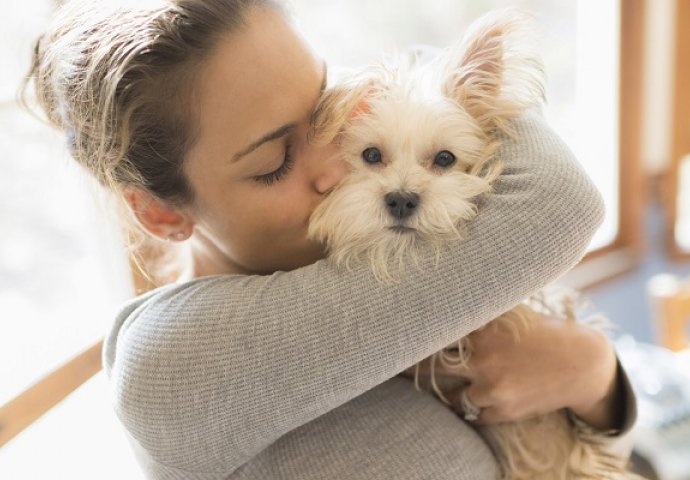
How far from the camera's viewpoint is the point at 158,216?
1.13 meters

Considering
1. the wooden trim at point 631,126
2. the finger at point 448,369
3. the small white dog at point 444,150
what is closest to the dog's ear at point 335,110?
the small white dog at point 444,150

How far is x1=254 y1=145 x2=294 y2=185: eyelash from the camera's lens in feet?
3.44

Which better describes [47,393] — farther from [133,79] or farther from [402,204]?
[402,204]

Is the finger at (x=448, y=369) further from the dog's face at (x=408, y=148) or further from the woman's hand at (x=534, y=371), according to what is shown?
the dog's face at (x=408, y=148)

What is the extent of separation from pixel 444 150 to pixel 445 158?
15 mm

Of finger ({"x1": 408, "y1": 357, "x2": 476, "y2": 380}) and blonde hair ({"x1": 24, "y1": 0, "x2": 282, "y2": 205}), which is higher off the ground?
blonde hair ({"x1": 24, "y1": 0, "x2": 282, "y2": 205})

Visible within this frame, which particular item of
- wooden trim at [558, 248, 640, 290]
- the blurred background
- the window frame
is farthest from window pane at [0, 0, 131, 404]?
wooden trim at [558, 248, 640, 290]

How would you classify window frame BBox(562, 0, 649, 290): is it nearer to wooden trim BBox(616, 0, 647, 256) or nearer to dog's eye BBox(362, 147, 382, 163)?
wooden trim BBox(616, 0, 647, 256)

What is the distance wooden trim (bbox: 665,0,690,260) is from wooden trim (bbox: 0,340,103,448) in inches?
97.6

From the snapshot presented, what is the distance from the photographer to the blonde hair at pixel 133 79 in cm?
96

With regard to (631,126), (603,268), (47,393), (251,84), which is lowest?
(603,268)

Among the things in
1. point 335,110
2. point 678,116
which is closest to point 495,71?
point 335,110

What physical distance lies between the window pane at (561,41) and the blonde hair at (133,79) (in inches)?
50.5

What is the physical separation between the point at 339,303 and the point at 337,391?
0.38ft
